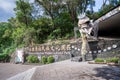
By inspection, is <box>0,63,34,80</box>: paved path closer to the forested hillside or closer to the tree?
the forested hillside

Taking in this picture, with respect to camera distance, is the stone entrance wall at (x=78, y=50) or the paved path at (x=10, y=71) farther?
the paved path at (x=10, y=71)

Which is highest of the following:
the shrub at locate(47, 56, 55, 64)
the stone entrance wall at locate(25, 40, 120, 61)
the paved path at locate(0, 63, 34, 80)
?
the stone entrance wall at locate(25, 40, 120, 61)

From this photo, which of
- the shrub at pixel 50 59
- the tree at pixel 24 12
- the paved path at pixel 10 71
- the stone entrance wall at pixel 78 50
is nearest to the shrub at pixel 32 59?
Answer: the stone entrance wall at pixel 78 50

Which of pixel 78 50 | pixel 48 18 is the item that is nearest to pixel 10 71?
pixel 78 50

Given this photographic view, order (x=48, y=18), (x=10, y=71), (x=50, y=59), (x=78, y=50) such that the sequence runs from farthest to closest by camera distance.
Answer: (x=48, y=18) < (x=50, y=59) < (x=10, y=71) < (x=78, y=50)

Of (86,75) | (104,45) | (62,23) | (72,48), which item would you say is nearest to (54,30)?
(62,23)

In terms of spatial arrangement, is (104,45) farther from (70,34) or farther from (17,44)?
(17,44)

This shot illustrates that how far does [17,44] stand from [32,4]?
573 cm

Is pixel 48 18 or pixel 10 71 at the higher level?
pixel 48 18

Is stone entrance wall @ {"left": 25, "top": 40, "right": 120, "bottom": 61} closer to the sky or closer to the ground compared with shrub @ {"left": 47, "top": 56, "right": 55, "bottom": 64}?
closer to the sky

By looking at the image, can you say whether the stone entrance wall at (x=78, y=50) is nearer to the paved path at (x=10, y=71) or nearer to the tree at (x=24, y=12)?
the paved path at (x=10, y=71)

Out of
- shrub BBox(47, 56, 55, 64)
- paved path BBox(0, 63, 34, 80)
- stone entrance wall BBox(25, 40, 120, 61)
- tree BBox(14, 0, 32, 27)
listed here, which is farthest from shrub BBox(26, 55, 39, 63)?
tree BBox(14, 0, 32, 27)

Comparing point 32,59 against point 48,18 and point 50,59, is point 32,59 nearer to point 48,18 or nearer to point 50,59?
point 50,59

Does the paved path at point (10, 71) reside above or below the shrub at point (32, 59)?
below
